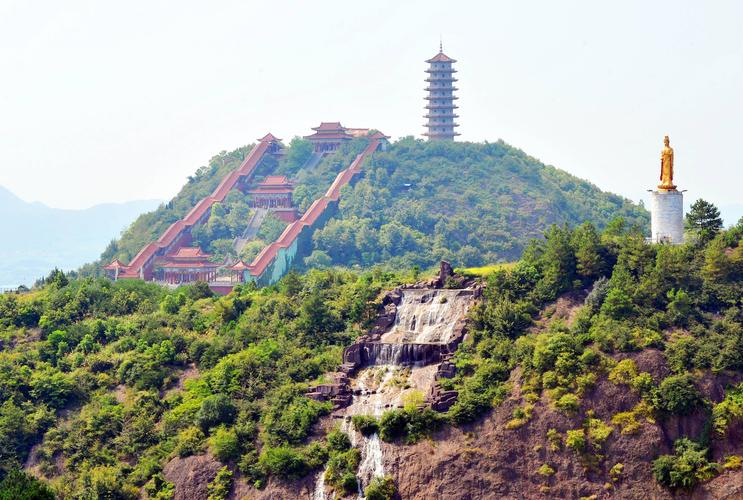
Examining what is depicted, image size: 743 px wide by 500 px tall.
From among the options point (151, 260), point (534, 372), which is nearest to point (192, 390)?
point (534, 372)

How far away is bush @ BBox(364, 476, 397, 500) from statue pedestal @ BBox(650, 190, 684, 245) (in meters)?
15.1

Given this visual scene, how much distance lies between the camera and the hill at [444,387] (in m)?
46.7

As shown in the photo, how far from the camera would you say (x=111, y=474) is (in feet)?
167

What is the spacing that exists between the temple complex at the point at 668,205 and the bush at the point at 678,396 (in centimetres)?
996

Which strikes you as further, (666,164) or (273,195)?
(273,195)

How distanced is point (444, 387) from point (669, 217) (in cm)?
1181

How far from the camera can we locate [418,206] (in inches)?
4158

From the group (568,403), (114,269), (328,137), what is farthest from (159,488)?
(328,137)

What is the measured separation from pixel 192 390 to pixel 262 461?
657 cm

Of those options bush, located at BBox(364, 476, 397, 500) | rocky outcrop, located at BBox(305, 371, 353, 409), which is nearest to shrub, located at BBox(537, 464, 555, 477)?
bush, located at BBox(364, 476, 397, 500)

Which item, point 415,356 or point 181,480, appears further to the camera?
point 415,356

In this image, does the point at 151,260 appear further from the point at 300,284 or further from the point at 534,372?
the point at 534,372

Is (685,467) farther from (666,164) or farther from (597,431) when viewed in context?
→ (666,164)

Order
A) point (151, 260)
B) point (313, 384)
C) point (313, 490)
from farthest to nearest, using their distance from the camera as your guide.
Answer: point (151, 260)
point (313, 384)
point (313, 490)
